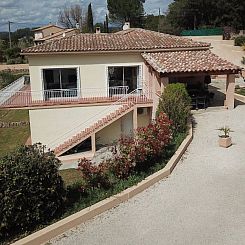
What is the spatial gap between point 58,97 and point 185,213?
14.3 m

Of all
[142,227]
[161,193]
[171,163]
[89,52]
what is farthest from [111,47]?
[142,227]

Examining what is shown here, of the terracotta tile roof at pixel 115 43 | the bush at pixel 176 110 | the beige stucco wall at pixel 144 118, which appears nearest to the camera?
the bush at pixel 176 110

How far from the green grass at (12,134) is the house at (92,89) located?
2.60m

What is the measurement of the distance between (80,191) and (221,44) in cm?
3194

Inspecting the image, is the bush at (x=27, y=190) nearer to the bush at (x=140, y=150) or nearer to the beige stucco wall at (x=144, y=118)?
the bush at (x=140, y=150)

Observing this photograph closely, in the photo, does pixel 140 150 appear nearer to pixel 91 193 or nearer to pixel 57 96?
pixel 91 193

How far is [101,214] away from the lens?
8.48 meters

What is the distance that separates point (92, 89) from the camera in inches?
829

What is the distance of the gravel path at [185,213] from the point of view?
296 inches

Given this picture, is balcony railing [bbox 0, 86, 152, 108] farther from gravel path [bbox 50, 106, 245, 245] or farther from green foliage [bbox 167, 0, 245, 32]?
green foliage [bbox 167, 0, 245, 32]

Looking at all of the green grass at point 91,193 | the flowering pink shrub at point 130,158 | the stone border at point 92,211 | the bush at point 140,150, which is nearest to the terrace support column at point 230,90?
the bush at point 140,150

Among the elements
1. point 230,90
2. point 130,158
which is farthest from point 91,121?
point 130,158

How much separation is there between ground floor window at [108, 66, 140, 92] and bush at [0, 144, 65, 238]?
45.5ft

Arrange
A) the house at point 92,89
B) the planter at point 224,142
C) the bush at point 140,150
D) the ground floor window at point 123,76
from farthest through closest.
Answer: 1. the ground floor window at point 123,76
2. the house at point 92,89
3. the planter at point 224,142
4. the bush at point 140,150
